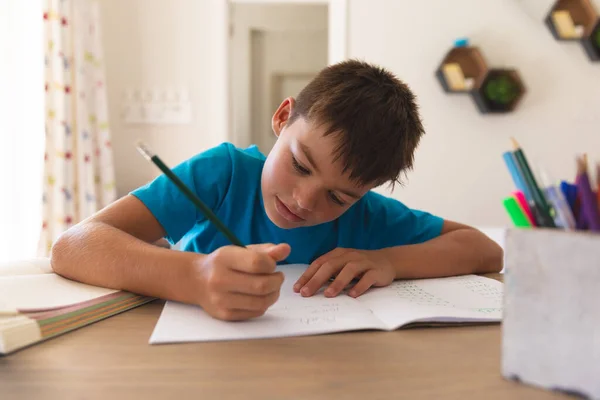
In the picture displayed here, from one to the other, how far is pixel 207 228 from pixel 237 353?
516 millimetres

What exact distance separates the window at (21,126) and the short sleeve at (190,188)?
4.61 feet

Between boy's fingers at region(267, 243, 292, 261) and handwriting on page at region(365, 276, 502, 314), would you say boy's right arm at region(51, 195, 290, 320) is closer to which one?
boy's fingers at region(267, 243, 292, 261)

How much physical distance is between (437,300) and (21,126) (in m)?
1.94

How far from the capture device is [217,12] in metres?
2.68

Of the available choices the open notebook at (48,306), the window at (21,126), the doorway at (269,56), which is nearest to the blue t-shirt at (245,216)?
the open notebook at (48,306)

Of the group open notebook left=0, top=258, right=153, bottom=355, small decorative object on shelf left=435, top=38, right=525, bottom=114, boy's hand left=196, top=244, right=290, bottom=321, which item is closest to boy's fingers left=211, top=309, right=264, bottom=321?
boy's hand left=196, top=244, right=290, bottom=321

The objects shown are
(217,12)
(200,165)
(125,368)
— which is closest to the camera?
(125,368)

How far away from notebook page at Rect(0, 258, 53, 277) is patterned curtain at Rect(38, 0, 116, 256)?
56.6 inches

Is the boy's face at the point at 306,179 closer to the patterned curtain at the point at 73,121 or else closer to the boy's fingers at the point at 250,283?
the boy's fingers at the point at 250,283

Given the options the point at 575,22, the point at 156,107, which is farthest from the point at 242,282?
the point at 575,22

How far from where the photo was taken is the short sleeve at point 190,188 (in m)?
0.83

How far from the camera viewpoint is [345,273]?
2.35 ft

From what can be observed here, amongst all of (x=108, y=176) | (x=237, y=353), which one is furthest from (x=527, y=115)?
(x=237, y=353)

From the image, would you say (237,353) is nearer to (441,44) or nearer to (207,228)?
(207,228)
